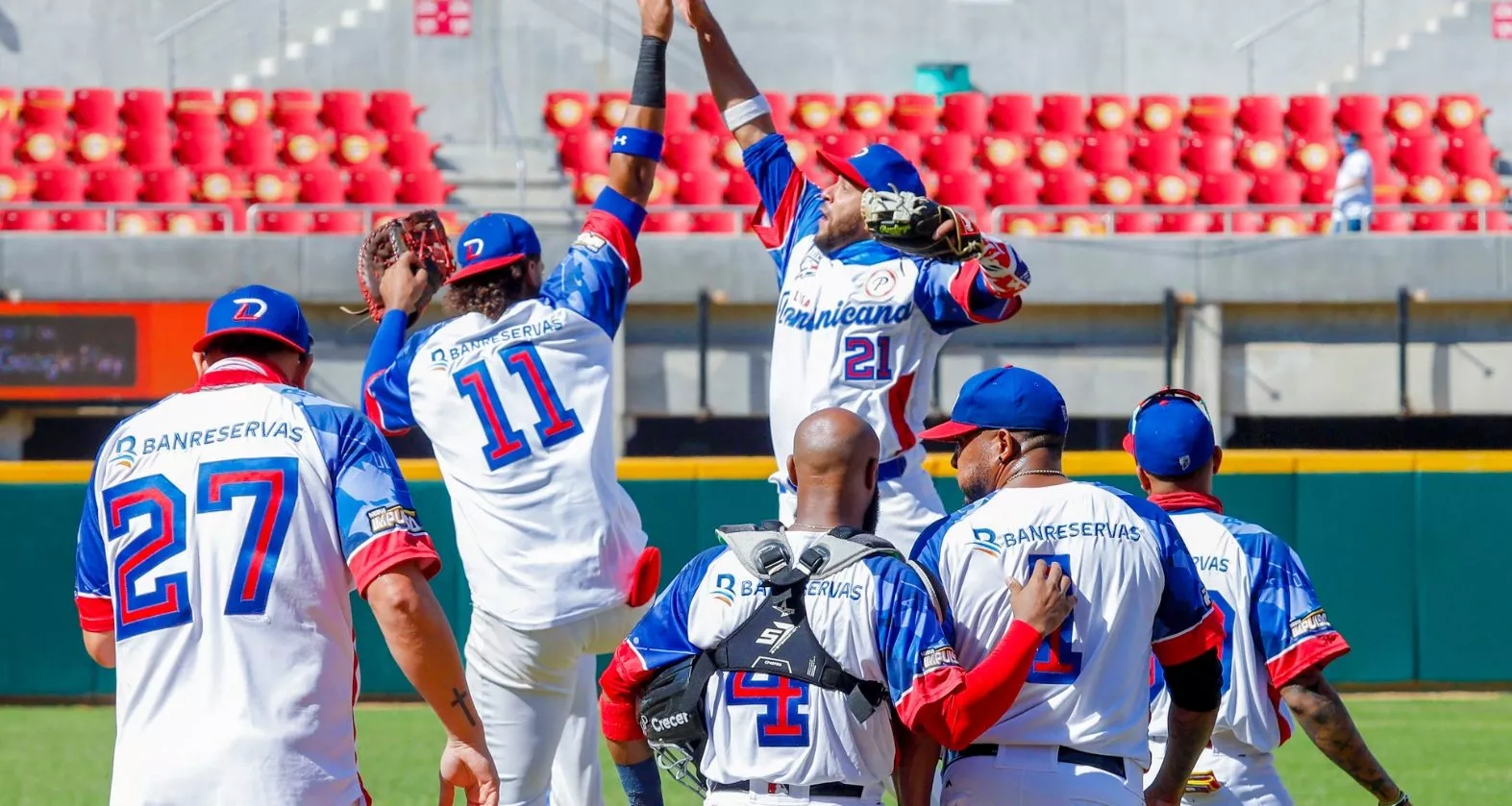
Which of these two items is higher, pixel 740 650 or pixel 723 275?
pixel 723 275

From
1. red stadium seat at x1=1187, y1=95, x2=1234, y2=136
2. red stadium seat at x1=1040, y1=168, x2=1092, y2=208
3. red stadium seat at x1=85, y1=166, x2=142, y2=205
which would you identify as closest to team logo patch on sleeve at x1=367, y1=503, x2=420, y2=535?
red stadium seat at x1=85, y1=166, x2=142, y2=205

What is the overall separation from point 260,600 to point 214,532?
168 mm

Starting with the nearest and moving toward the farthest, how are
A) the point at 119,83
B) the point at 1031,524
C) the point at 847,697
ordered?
the point at 847,697 < the point at 1031,524 < the point at 119,83

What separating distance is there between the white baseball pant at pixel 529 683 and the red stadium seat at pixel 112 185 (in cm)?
1262

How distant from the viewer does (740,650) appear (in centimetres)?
377

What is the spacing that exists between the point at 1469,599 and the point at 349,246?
27.9 ft

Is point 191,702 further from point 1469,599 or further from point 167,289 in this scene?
point 167,289

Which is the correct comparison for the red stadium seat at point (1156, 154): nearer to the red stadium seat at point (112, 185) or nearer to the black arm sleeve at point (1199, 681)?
the red stadium seat at point (112, 185)

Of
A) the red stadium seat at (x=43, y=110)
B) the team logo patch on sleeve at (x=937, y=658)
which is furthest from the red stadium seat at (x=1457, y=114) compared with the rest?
the team logo patch on sleeve at (x=937, y=658)

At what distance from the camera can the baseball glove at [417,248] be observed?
233 inches

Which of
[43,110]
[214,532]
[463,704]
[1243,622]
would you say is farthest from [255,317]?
[43,110]

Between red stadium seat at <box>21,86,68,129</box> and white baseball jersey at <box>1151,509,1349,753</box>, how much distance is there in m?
15.9

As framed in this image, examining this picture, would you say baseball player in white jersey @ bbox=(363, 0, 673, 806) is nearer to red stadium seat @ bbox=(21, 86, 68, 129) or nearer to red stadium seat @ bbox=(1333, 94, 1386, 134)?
red stadium seat @ bbox=(21, 86, 68, 129)

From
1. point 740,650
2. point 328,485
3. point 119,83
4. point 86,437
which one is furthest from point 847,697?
point 119,83
